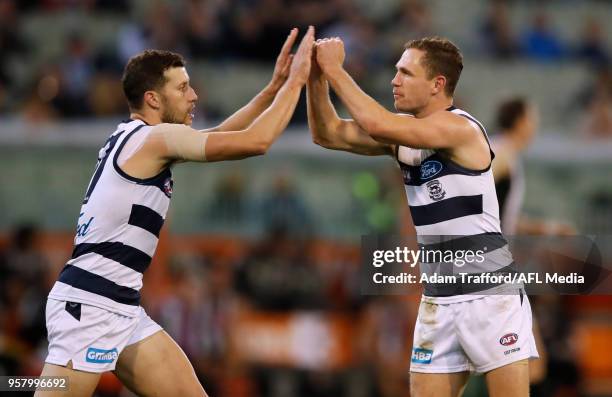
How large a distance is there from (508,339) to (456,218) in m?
0.77

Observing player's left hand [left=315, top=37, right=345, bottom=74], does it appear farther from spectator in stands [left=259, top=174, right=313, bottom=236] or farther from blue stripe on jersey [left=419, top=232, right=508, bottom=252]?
spectator in stands [left=259, top=174, right=313, bottom=236]

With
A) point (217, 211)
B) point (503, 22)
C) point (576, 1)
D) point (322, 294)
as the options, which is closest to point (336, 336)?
point (322, 294)

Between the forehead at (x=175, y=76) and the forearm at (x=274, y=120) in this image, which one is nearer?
the forearm at (x=274, y=120)

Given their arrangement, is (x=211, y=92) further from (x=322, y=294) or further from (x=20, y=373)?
(x=20, y=373)

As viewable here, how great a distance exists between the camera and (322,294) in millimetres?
13297

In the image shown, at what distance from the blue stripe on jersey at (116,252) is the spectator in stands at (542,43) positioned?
426 inches

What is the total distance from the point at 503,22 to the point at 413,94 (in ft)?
33.0

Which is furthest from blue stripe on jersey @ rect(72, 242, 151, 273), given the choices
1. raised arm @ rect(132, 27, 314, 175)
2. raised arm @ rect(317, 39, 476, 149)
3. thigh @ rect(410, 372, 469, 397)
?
thigh @ rect(410, 372, 469, 397)

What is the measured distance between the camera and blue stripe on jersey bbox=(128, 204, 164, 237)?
6758 mm

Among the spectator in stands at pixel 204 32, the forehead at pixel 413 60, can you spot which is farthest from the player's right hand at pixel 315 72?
the spectator in stands at pixel 204 32

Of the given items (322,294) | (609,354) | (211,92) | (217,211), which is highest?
(211,92)

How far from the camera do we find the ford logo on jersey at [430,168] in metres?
6.82

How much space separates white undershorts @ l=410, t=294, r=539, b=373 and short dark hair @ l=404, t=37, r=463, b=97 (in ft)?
4.38

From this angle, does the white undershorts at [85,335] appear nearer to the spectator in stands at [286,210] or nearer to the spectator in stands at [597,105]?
the spectator in stands at [286,210]
